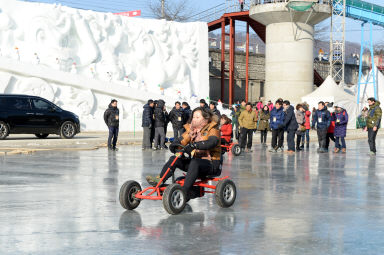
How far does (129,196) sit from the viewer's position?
312 inches

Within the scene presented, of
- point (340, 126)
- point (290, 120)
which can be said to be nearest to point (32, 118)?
point (290, 120)

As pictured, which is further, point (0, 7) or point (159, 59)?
point (159, 59)

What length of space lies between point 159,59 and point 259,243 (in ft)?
114

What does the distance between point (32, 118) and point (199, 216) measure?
17.6 meters

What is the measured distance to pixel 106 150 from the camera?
19484 millimetres

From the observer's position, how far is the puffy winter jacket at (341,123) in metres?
19.8

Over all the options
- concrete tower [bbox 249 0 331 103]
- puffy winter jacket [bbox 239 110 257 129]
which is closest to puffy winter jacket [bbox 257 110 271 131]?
puffy winter jacket [bbox 239 110 257 129]

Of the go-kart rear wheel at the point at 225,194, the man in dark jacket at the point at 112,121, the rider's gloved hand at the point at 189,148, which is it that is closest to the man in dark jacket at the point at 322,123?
the man in dark jacket at the point at 112,121

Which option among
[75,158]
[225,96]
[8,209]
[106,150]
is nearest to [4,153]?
[75,158]

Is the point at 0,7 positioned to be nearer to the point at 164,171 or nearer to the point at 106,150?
the point at 106,150

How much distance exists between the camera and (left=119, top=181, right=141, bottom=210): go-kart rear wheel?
7.84m

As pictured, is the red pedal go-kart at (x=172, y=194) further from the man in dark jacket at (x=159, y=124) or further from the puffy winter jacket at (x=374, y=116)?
the man in dark jacket at (x=159, y=124)

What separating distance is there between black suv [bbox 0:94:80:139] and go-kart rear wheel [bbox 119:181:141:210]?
648 inches

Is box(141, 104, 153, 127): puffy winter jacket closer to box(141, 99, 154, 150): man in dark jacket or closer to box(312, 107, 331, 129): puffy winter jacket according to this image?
box(141, 99, 154, 150): man in dark jacket
